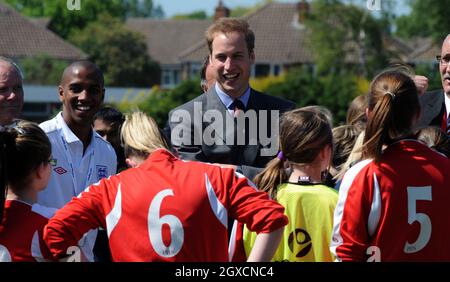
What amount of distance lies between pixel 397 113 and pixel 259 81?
39.8 m

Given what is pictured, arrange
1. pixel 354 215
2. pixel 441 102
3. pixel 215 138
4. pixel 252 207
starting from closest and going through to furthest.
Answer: pixel 252 207, pixel 354 215, pixel 215 138, pixel 441 102

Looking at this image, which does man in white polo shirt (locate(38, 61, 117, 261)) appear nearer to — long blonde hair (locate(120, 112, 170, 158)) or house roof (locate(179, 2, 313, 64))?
long blonde hair (locate(120, 112, 170, 158))

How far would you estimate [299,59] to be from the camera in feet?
267

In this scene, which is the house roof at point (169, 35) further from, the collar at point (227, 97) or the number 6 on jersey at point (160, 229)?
the number 6 on jersey at point (160, 229)

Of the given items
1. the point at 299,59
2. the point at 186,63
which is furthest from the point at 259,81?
the point at 186,63

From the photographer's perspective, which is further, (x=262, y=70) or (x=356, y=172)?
(x=262, y=70)

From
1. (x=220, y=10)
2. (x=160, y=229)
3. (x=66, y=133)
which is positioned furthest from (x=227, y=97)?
(x=220, y=10)

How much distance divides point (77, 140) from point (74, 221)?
5.22ft

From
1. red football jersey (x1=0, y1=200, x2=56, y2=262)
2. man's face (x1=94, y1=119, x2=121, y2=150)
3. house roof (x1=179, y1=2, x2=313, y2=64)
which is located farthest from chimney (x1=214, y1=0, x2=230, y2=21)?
red football jersey (x1=0, y1=200, x2=56, y2=262)

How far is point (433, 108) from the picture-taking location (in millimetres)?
6480

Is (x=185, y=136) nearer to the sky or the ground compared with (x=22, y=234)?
nearer to the sky

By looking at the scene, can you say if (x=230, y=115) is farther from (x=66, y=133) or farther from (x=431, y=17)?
(x=431, y=17)
